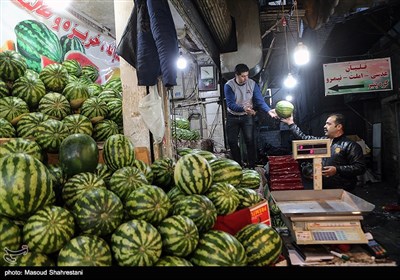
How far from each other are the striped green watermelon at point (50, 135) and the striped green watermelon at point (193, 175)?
1279 mm

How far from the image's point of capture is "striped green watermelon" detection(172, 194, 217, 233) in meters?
2.15

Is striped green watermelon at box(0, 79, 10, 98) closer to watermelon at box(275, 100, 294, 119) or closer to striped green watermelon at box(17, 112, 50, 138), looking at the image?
striped green watermelon at box(17, 112, 50, 138)

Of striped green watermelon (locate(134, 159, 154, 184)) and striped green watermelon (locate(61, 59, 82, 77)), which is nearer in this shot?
striped green watermelon (locate(134, 159, 154, 184))

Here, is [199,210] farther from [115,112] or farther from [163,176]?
[115,112]

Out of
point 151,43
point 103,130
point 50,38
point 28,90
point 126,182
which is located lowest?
point 126,182

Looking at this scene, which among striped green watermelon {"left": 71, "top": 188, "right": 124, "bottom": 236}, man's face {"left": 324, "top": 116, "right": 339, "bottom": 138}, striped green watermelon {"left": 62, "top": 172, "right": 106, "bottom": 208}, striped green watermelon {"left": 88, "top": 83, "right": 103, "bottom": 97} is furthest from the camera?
man's face {"left": 324, "top": 116, "right": 339, "bottom": 138}

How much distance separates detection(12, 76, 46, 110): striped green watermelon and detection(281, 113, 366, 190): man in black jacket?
4.65 meters

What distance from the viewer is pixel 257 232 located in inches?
87.9

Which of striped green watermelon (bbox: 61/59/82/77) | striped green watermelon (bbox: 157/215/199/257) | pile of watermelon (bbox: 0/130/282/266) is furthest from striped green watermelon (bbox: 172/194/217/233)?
striped green watermelon (bbox: 61/59/82/77)

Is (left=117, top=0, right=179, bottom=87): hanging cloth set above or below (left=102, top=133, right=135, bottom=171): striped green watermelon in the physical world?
above

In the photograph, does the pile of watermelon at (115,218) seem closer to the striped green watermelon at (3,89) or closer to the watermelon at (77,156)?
the watermelon at (77,156)

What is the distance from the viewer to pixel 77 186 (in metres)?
2.21

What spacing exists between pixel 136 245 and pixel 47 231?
0.56 m

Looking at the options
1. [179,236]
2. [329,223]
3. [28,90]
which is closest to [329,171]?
[329,223]
